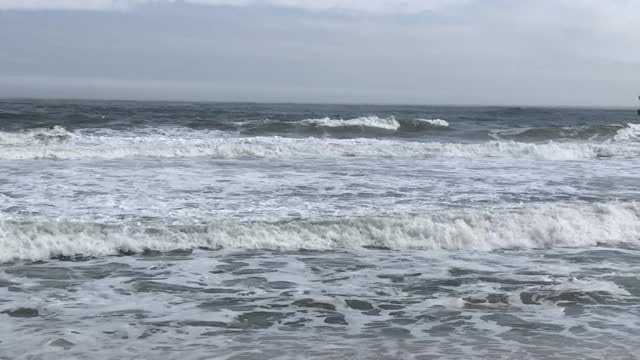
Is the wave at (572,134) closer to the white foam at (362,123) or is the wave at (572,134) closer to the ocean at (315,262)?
the white foam at (362,123)

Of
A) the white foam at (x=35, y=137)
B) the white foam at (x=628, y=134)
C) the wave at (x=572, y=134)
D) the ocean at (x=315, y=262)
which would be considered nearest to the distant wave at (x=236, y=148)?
the white foam at (x=35, y=137)

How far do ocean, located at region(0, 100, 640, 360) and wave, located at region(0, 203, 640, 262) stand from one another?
26 mm

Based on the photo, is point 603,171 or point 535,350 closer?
point 535,350

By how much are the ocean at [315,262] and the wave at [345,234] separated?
0.08ft

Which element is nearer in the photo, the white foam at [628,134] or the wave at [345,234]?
the wave at [345,234]

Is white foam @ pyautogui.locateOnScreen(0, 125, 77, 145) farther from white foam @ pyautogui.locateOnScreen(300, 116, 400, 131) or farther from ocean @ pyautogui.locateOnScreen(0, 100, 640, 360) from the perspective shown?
white foam @ pyautogui.locateOnScreen(300, 116, 400, 131)

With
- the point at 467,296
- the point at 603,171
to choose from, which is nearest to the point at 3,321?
the point at 467,296

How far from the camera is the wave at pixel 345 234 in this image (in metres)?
7.85

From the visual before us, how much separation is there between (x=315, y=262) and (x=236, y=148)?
12.9 metres

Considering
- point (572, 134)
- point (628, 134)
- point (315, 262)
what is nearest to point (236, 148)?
point (315, 262)

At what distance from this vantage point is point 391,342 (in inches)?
193

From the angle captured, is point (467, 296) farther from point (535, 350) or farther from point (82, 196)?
point (82, 196)

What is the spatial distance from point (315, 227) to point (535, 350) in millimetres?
4253

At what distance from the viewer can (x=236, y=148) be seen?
2008 centimetres
